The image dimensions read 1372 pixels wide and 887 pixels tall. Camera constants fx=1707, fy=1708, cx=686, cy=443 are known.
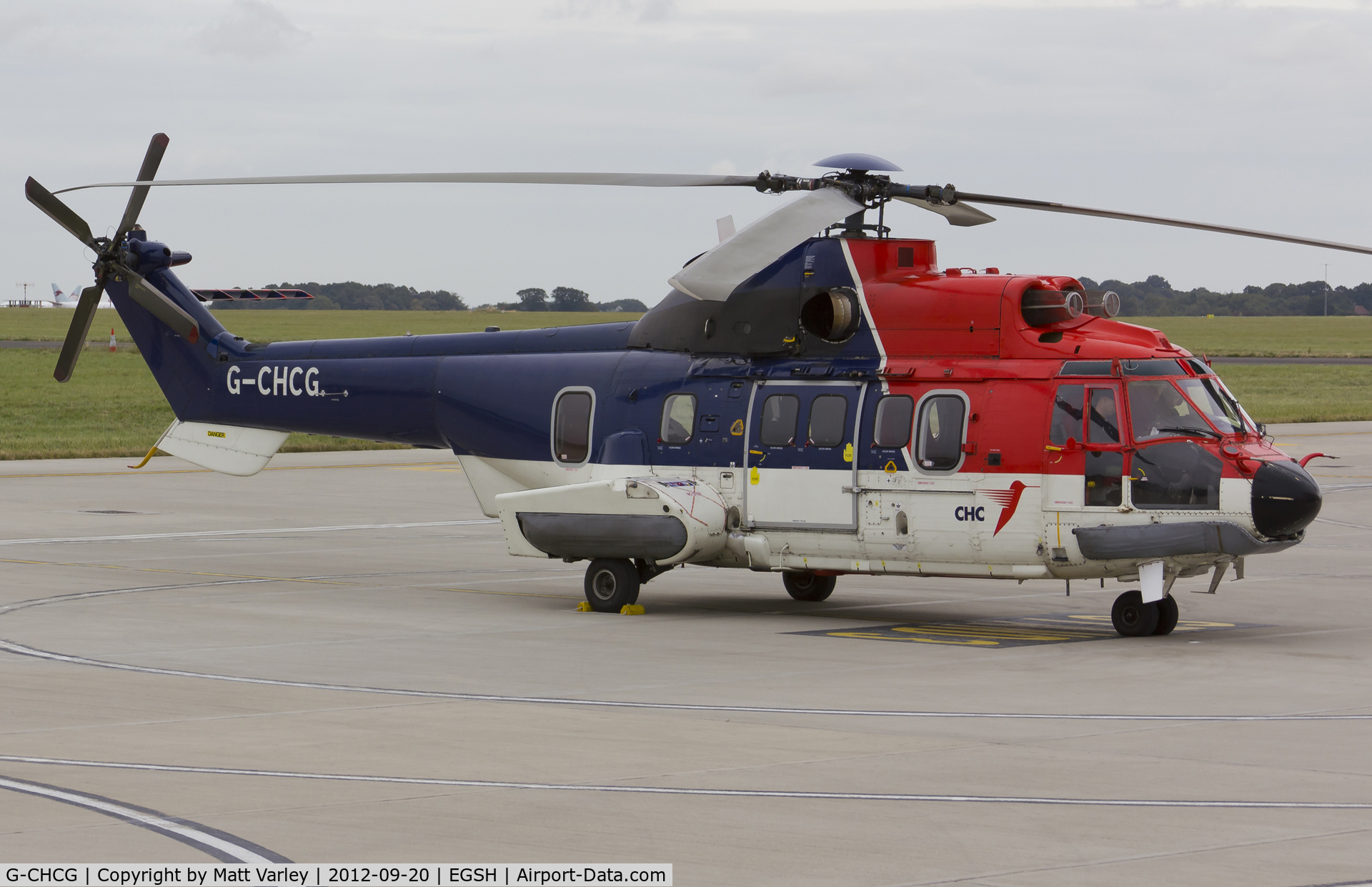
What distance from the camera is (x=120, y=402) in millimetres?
56219

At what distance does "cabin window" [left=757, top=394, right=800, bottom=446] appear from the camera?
1780cm

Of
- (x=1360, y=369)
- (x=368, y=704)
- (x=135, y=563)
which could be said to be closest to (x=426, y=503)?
(x=135, y=563)

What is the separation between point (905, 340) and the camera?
1738 centimetres

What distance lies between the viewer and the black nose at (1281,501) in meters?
15.5

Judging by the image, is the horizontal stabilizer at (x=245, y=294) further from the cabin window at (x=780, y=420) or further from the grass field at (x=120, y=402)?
the grass field at (x=120, y=402)

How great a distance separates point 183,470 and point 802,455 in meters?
24.6

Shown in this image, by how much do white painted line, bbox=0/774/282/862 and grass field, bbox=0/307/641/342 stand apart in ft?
304

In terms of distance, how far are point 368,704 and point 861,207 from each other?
7606mm

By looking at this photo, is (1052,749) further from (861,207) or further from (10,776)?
(861,207)

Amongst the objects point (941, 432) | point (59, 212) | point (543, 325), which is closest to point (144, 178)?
point (59, 212)

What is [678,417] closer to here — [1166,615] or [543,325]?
[1166,615]

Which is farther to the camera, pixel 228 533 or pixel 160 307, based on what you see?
pixel 228 533

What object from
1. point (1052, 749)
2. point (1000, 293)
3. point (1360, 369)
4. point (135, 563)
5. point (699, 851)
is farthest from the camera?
point (1360, 369)

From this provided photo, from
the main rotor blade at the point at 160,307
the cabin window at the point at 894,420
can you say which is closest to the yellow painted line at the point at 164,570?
the main rotor blade at the point at 160,307
